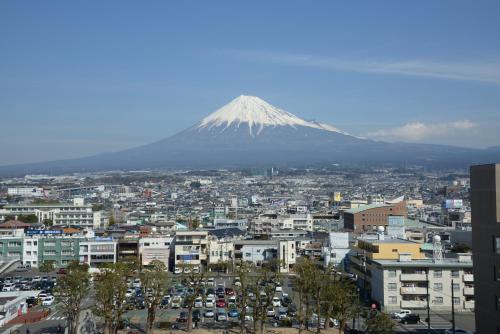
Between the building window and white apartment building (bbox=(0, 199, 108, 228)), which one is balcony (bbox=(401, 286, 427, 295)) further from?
white apartment building (bbox=(0, 199, 108, 228))

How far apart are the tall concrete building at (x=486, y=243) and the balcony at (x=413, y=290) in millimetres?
5178

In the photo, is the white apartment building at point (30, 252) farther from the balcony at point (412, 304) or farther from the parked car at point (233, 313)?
the balcony at point (412, 304)

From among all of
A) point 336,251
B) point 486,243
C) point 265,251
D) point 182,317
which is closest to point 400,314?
point 486,243

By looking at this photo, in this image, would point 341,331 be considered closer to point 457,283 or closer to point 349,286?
point 349,286

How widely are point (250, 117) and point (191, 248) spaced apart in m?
165

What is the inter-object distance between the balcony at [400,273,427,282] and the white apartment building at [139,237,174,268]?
9.68m

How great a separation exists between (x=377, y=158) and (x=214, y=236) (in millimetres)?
162338

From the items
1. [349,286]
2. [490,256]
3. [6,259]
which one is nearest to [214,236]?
[6,259]

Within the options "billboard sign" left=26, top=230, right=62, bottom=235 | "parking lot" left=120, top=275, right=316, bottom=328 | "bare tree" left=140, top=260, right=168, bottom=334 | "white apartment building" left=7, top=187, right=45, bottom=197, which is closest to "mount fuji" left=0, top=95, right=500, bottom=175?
"white apartment building" left=7, top=187, right=45, bottom=197

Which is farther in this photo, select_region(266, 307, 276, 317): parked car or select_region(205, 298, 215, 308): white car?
select_region(205, 298, 215, 308): white car

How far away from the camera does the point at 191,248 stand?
2216 cm

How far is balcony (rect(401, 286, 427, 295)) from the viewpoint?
1553cm

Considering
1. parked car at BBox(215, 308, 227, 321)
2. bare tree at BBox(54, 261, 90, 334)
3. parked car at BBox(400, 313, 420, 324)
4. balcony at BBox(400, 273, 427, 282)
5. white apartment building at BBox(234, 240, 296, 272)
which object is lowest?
parked car at BBox(400, 313, 420, 324)

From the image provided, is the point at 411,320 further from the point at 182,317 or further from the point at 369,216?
the point at 369,216
